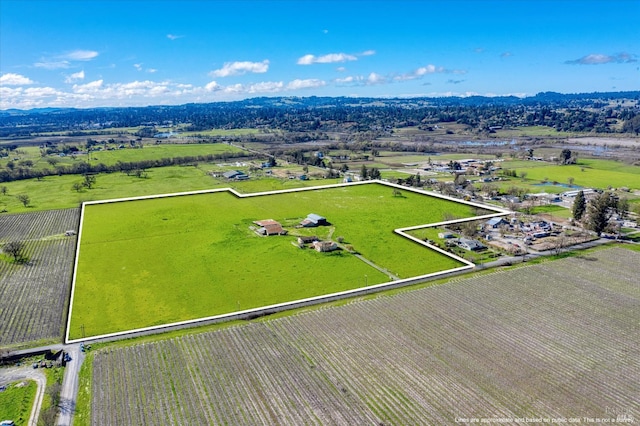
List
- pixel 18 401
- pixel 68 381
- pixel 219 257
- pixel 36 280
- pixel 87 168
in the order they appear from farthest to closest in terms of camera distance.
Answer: pixel 87 168, pixel 219 257, pixel 36 280, pixel 68 381, pixel 18 401

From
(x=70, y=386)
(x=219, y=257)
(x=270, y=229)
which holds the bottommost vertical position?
(x=70, y=386)

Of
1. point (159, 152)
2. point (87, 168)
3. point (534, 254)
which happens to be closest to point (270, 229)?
point (534, 254)

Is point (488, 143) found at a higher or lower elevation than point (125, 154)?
higher

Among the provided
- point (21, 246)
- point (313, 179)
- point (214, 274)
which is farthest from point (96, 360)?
point (313, 179)

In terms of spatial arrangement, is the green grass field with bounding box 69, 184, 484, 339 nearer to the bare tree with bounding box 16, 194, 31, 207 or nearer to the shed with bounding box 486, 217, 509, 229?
the shed with bounding box 486, 217, 509, 229

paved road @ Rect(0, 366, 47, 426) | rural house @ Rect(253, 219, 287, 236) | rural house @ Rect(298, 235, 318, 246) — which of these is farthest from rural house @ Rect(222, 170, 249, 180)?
paved road @ Rect(0, 366, 47, 426)

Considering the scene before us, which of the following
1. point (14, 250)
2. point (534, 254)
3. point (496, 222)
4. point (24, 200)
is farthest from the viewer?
point (24, 200)

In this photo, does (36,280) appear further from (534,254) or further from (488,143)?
(488,143)

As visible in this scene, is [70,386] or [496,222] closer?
[70,386]
